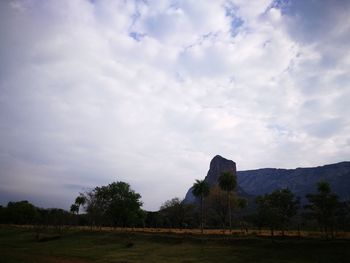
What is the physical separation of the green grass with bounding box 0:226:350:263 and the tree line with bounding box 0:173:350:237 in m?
9.95

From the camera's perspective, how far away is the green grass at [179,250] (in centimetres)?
4031

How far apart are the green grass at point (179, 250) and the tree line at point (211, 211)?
9.95 metres

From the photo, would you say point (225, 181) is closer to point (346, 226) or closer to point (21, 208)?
point (346, 226)

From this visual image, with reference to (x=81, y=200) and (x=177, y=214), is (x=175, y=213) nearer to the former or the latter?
(x=177, y=214)

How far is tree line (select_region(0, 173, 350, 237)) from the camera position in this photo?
196ft

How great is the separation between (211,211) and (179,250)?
72653mm

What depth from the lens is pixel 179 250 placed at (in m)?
50.7

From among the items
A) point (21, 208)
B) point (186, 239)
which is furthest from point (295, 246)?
point (21, 208)

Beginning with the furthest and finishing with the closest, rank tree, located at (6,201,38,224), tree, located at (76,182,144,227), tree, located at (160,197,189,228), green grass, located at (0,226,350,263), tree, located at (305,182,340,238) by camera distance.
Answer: tree, located at (6,201,38,224) < tree, located at (160,197,189,228) < tree, located at (76,182,144,227) < tree, located at (305,182,340,238) < green grass, located at (0,226,350,263)

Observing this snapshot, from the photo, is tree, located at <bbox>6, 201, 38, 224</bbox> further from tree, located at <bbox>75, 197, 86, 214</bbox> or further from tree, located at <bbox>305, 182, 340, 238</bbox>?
tree, located at <bbox>305, 182, 340, 238</bbox>

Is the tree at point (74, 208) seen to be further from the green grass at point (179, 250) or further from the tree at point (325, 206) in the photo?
the tree at point (325, 206)

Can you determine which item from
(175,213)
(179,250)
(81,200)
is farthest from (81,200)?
(179,250)

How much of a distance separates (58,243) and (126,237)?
1355cm

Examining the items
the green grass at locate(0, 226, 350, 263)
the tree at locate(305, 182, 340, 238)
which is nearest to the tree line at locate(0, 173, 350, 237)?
the tree at locate(305, 182, 340, 238)
